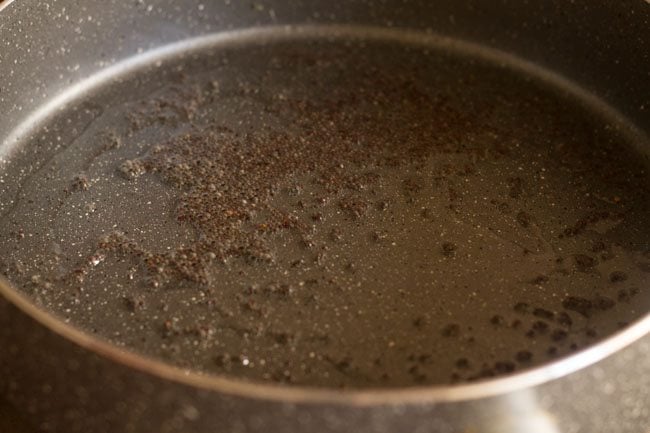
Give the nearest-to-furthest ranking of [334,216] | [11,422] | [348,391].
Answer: [348,391] → [11,422] → [334,216]

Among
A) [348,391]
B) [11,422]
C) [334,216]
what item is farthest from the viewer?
[334,216]

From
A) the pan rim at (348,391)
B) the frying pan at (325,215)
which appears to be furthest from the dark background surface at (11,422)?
the pan rim at (348,391)

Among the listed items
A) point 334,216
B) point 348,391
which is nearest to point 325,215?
point 334,216

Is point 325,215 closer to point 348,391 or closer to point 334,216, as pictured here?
point 334,216

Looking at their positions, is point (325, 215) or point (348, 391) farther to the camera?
point (325, 215)

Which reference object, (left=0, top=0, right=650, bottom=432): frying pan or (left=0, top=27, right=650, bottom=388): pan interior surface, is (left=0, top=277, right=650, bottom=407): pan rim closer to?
(left=0, top=0, right=650, bottom=432): frying pan

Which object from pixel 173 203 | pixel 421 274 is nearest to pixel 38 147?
pixel 173 203

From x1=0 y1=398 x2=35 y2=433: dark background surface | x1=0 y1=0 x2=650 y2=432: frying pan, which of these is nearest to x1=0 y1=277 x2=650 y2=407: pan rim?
x1=0 y1=0 x2=650 y2=432: frying pan

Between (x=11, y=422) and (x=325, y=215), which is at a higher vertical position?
Result: (x=325, y=215)

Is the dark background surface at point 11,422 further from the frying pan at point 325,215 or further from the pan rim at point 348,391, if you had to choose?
the pan rim at point 348,391
